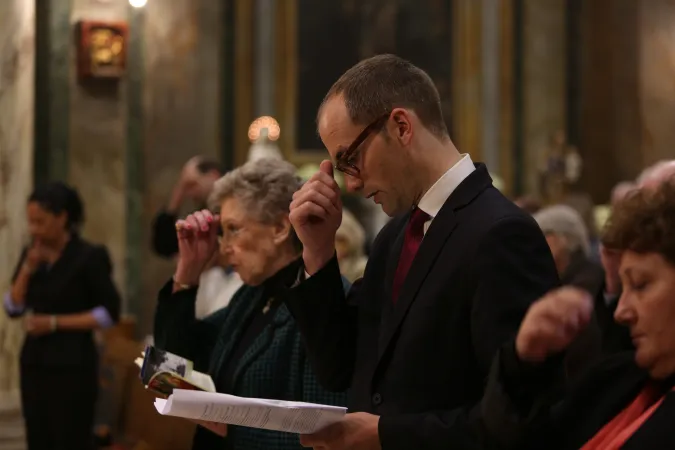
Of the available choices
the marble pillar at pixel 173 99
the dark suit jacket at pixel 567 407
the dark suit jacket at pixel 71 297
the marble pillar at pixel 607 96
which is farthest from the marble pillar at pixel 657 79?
the dark suit jacket at pixel 567 407

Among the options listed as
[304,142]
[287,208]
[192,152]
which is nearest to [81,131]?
[192,152]

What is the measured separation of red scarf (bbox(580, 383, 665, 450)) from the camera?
216cm

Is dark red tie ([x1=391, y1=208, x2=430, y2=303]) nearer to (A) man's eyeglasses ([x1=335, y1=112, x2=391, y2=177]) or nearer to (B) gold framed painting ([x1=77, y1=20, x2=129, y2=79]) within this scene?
(A) man's eyeglasses ([x1=335, y1=112, x2=391, y2=177])

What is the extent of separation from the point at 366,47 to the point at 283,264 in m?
8.94

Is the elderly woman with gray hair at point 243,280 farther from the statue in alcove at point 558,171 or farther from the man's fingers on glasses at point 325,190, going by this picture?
the statue in alcove at point 558,171

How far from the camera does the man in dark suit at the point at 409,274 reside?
2352 mm

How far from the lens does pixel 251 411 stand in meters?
2.37

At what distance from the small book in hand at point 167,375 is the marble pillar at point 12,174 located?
14.9ft

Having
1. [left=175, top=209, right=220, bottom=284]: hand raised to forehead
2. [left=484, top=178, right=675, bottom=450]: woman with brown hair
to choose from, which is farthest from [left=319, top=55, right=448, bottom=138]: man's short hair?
[left=175, top=209, right=220, bottom=284]: hand raised to forehead

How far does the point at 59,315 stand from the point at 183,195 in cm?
154

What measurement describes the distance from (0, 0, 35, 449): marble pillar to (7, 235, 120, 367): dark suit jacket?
1622 millimetres

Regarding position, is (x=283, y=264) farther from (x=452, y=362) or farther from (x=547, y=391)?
(x=547, y=391)

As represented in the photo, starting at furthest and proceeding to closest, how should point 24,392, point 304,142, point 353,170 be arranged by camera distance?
point 304,142 → point 24,392 → point 353,170

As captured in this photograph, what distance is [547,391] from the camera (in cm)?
219
